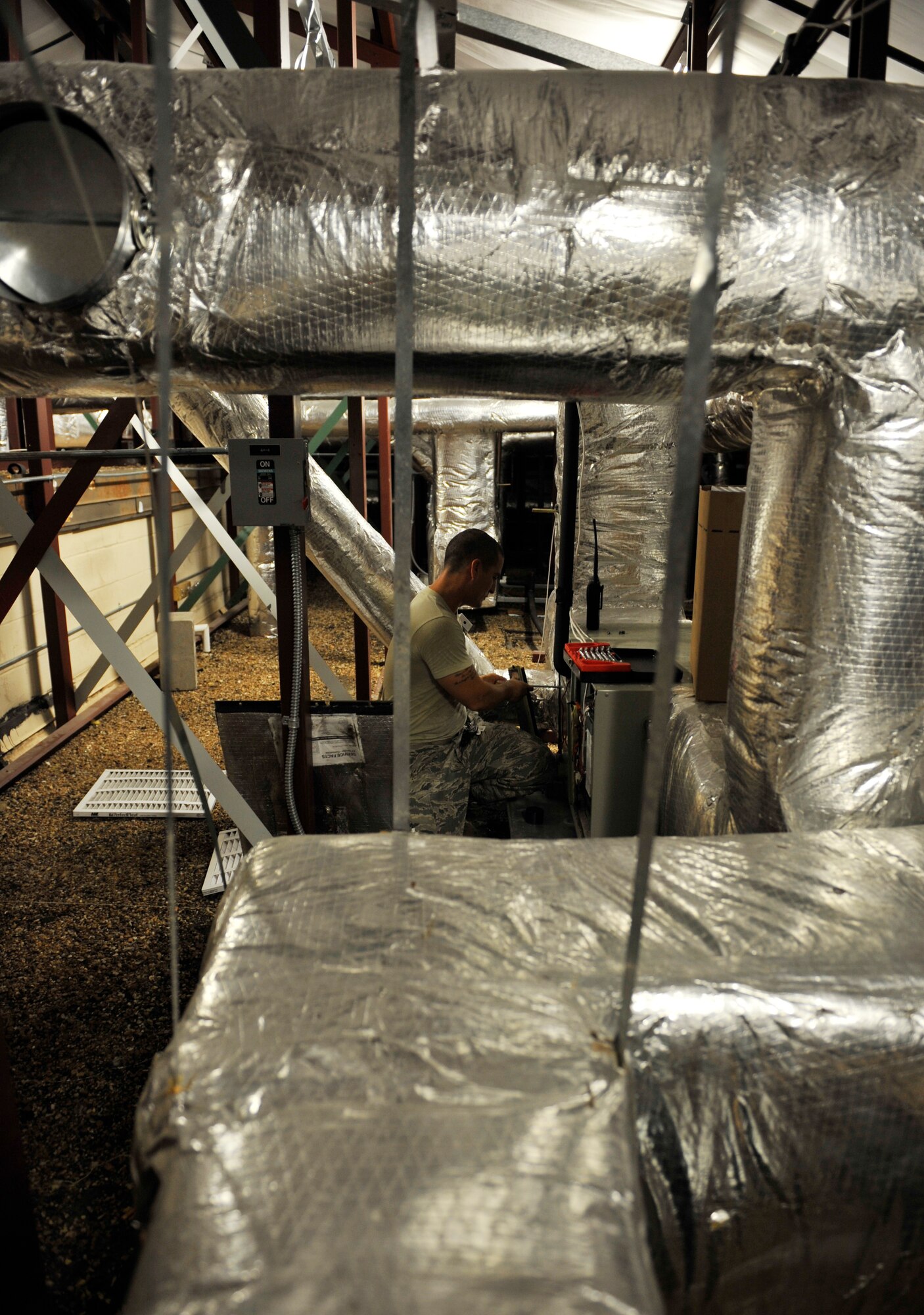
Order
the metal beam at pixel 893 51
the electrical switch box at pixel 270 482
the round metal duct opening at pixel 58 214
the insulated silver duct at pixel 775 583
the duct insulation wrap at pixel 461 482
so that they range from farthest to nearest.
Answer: the duct insulation wrap at pixel 461 482 < the metal beam at pixel 893 51 < the electrical switch box at pixel 270 482 < the insulated silver duct at pixel 775 583 < the round metal duct opening at pixel 58 214

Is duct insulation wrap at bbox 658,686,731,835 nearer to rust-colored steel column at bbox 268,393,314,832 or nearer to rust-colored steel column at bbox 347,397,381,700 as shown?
rust-colored steel column at bbox 268,393,314,832

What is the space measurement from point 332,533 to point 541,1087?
2.46 meters

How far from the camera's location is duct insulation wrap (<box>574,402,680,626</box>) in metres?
3.40

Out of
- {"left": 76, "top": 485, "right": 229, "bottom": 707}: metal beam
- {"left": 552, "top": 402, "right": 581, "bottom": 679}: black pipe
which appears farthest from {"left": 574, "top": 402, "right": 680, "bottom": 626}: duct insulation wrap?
{"left": 76, "top": 485, "right": 229, "bottom": 707}: metal beam

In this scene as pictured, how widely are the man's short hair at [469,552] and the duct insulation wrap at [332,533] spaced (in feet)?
1.82

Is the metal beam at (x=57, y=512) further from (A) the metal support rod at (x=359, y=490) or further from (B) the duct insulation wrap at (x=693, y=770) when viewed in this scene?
(B) the duct insulation wrap at (x=693, y=770)

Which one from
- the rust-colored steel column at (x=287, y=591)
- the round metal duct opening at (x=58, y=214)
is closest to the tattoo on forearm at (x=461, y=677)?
the rust-colored steel column at (x=287, y=591)

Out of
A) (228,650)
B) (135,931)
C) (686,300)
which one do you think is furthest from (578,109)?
(228,650)

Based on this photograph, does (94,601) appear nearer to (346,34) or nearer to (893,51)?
(346,34)

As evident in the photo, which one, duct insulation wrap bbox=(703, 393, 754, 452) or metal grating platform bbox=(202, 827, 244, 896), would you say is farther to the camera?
metal grating platform bbox=(202, 827, 244, 896)

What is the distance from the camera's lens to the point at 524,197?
117cm

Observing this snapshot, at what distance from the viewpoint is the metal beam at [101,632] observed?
1752 mm

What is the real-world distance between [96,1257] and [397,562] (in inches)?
56.9

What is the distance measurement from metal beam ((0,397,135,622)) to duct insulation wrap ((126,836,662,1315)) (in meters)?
1.39
